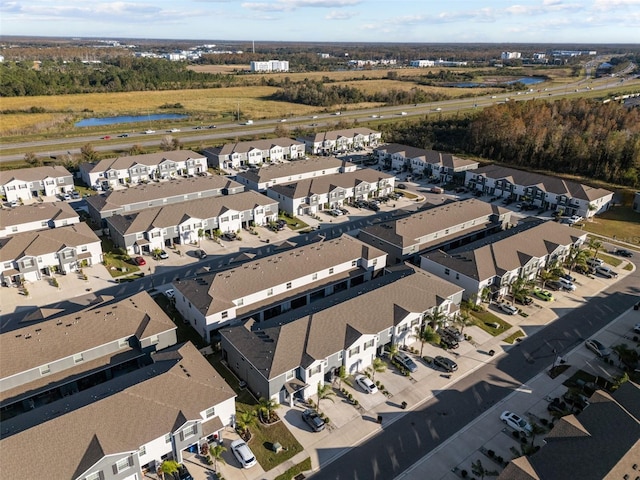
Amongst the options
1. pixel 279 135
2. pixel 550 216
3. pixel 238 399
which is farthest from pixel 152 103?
pixel 238 399

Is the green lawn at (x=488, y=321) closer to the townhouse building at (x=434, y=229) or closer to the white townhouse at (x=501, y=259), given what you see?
the white townhouse at (x=501, y=259)

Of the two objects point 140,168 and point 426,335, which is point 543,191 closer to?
point 426,335

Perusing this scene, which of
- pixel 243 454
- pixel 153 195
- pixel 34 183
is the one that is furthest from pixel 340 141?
pixel 243 454

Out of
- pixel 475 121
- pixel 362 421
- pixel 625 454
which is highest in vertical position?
pixel 475 121

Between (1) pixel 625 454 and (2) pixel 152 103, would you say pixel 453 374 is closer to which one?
(1) pixel 625 454

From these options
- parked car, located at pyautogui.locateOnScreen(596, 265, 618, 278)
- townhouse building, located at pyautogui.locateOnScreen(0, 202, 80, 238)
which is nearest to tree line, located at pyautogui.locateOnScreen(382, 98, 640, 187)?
parked car, located at pyautogui.locateOnScreen(596, 265, 618, 278)

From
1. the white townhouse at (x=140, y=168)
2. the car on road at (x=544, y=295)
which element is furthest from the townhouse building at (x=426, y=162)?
the car on road at (x=544, y=295)
